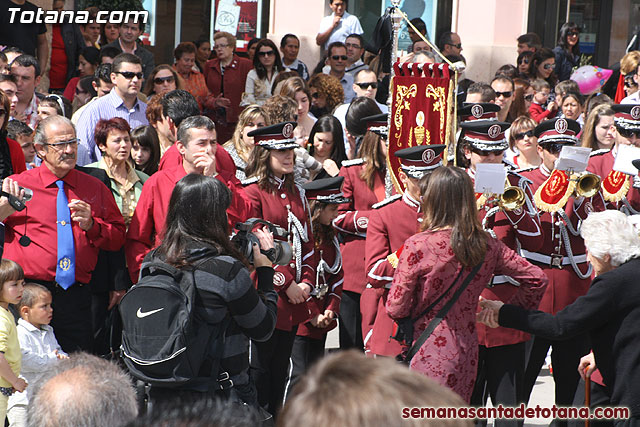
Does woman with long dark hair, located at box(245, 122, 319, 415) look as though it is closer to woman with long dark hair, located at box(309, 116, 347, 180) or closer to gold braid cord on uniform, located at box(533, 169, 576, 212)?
gold braid cord on uniform, located at box(533, 169, 576, 212)

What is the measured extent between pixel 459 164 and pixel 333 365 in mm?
4605

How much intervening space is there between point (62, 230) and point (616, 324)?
9.88 feet

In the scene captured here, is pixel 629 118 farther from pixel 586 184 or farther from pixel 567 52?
pixel 567 52

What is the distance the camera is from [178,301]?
3.56 meters

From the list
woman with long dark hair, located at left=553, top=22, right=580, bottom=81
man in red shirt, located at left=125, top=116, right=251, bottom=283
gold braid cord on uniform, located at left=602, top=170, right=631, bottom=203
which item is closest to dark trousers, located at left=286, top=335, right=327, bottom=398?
man in red shirt, located at left=125, top=116, right=251, bottom=283

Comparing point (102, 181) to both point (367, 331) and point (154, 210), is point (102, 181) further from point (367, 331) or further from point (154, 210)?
point (367, 331)

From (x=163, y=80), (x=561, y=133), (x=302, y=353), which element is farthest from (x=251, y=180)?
(x=163, y=80)

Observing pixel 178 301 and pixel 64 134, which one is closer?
pixel 178 301

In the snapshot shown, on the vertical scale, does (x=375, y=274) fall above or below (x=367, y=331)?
above

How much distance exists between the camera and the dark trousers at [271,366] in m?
5.29

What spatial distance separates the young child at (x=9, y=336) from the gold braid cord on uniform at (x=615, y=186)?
11.7 feet

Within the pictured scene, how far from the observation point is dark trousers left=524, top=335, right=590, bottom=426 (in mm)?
5461

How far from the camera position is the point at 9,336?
461 cm

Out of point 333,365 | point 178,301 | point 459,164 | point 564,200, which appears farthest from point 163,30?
point 333,365
